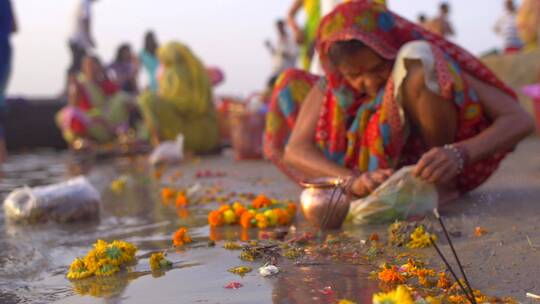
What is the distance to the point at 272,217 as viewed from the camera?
135 inches

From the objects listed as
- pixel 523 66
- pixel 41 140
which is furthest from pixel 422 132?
pixel 41 140

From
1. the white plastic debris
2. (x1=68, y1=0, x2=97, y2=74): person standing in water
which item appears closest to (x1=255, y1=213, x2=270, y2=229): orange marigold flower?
the white plastic debris

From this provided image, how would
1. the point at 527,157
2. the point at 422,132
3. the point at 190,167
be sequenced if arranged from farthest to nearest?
the point at 190,167, the point at 527,157, the point at 422,132

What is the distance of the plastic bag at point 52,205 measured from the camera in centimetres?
418

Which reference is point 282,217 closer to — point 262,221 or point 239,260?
point 262,221

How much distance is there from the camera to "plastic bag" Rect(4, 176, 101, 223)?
4180 millimetres

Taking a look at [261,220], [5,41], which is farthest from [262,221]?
[5,41]

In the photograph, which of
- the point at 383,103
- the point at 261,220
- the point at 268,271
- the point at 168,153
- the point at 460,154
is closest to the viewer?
the point at 268,271

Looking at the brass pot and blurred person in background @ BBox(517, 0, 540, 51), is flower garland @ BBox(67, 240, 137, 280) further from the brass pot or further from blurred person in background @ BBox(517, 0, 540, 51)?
blurred person in background @ BBox(517, 0, 540, 51)

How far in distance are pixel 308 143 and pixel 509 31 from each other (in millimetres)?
8712

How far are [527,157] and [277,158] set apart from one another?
2.81 metres

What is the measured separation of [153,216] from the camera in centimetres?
423

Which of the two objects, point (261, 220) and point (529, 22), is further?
point (529, 22)

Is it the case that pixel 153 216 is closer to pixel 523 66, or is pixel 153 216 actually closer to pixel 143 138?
pixel 523 66
